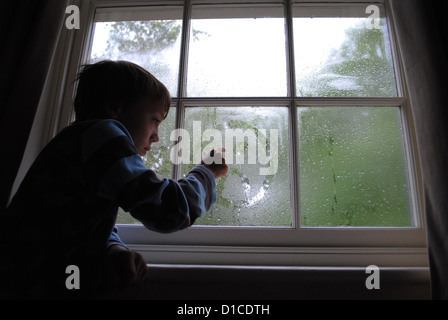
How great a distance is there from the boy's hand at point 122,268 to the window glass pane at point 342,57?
83 cm

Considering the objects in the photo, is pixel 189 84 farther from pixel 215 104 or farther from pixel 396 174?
pixel 396 174

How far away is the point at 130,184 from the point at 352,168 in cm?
80

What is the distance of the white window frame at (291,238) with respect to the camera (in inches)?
36.4

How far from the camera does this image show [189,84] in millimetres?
1152

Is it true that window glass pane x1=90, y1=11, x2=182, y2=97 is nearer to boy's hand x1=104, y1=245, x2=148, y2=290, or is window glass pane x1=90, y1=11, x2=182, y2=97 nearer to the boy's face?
the boy's face

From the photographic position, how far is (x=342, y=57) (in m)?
1.16

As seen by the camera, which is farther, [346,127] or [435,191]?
[346,127]

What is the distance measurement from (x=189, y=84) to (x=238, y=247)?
2.09 feet

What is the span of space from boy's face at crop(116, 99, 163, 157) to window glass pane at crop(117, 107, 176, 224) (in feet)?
0.85

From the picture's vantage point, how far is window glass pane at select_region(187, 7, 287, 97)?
114cm

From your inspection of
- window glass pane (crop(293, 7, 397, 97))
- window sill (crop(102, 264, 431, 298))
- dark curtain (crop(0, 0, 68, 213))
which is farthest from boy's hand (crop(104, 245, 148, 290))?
window glass pane (crop(293, 7, 397, 97))

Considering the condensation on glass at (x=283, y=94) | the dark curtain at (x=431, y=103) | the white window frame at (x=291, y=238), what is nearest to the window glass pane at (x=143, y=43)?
the condensation on glass at (x=283, y=94)

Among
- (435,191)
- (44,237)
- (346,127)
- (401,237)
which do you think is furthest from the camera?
(346,127)
